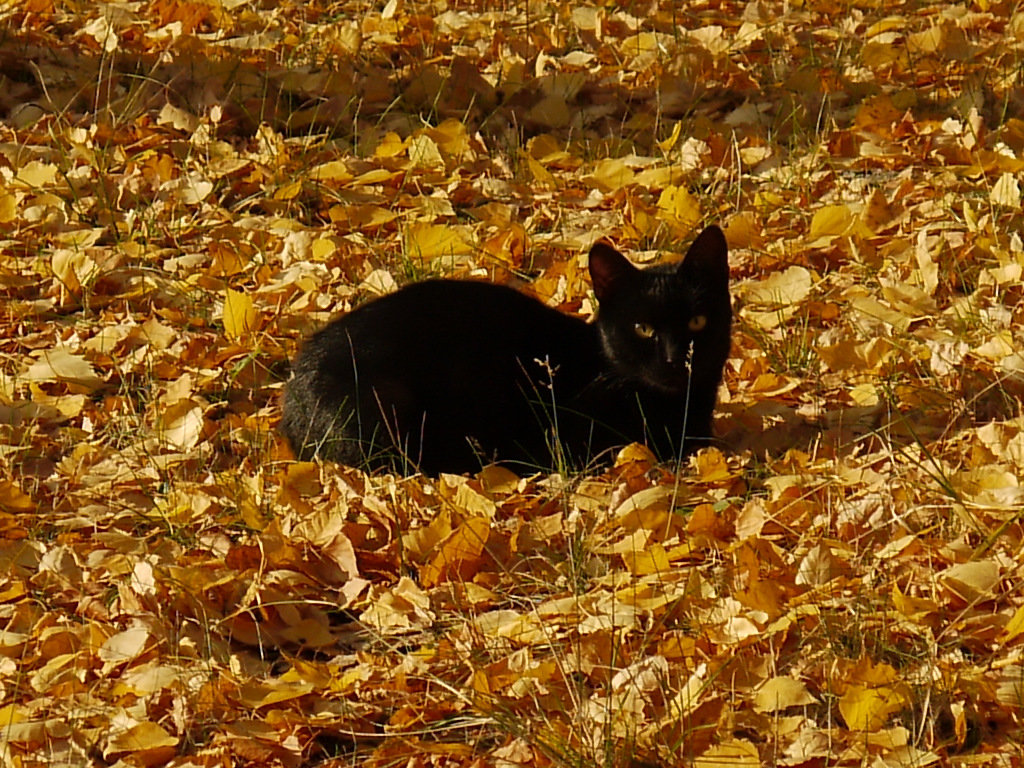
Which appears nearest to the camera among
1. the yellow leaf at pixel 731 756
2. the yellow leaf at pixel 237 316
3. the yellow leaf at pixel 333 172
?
the yellow leaf at pixel 731 756

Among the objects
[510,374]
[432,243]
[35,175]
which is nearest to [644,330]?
[510,374]

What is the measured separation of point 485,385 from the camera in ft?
12.7

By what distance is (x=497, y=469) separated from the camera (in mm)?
3738

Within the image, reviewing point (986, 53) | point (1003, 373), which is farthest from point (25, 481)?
point (986, 53)

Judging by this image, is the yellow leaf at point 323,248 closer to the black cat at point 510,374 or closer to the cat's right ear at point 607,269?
the black cat at point 510,374

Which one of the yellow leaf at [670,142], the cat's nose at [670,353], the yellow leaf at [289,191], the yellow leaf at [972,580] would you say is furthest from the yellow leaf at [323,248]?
the yellow leaf at [972,580]

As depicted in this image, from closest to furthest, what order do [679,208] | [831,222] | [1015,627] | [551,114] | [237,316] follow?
[1015,627], [237,316], [831,222], [679,208], [551,114]

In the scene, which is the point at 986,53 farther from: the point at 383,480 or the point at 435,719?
the point at 435,719

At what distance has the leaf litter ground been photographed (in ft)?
9.08

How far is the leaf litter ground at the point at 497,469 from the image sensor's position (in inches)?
109

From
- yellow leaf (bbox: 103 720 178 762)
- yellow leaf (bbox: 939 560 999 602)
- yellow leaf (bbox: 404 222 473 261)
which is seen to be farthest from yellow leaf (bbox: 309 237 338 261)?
yellow leaf (bbox: 939 560 999 602)

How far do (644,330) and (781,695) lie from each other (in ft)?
4.58

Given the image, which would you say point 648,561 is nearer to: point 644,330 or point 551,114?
point 644,330

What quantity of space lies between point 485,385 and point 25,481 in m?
1.17
